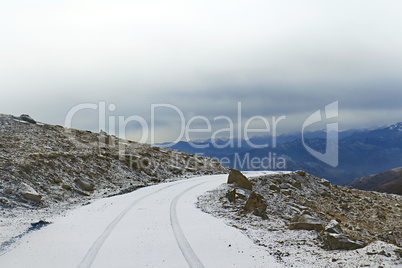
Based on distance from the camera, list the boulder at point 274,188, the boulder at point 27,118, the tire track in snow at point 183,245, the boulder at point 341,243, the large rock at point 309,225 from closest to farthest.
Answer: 1. the tire track in snow at point 183,245
2. the boulder at point 341,243
3. the large rock at point 309,225
4. the boulder at point 274,188
5. the boulder at point 27,118

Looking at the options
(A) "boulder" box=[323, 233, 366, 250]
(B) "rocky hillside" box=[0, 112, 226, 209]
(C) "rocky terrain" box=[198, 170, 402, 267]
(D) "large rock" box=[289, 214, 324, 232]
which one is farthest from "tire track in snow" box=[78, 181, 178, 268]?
(A) "boulder" box=[323, 233, 366, 250]

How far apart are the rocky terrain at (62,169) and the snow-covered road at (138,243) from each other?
5.83ft

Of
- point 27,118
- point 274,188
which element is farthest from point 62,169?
point 274,188

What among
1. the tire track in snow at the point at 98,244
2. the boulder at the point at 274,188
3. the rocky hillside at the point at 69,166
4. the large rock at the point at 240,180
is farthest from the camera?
the boulder at the point at 274,188

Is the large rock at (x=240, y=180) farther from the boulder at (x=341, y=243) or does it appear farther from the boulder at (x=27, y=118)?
the boulder at (x=27, y=118)

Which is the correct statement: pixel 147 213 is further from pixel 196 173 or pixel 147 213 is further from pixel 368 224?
pixel 196 173

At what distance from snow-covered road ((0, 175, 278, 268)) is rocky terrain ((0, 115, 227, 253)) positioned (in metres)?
1.78

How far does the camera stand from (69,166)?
3048 cm

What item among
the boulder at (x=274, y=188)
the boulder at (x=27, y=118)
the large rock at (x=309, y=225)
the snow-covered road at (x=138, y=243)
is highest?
the boulder at (x=27, y=118)

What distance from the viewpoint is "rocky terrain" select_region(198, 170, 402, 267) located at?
10.1 m

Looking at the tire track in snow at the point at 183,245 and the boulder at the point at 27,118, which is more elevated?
the boulder at the point at 27,118

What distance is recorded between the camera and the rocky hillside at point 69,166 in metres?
23.2

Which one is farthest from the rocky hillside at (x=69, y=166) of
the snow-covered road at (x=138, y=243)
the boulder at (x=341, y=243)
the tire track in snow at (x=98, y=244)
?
the boulder at (x=341, y=243)

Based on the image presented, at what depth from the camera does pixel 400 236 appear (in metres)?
25.0
